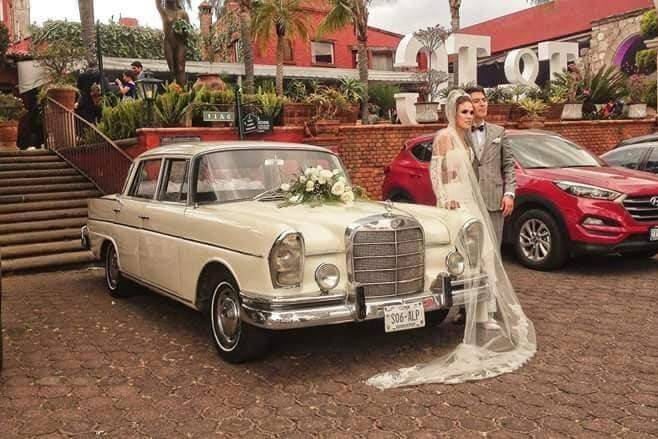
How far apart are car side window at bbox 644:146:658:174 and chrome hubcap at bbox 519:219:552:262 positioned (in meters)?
2.81

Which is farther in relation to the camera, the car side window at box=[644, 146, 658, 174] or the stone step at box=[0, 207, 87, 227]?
the stone step at box=[0, 207, 87, 227]

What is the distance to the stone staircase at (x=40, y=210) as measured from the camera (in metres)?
8.52

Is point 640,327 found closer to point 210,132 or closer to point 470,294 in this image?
point 470,294

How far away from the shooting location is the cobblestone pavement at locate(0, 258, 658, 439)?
340 centimetres

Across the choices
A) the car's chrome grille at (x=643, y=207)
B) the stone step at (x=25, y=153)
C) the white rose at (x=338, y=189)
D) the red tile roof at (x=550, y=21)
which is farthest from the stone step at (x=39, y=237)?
the red tile roof at (x=550, y=21)

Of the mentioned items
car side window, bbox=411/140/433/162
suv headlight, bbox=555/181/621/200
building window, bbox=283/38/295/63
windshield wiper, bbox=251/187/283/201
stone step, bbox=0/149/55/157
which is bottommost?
suv headlight, bbox=555/181/621/200

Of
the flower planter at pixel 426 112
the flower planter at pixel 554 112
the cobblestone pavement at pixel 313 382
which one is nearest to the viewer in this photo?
the cobblestone pavement at pixel 313 382

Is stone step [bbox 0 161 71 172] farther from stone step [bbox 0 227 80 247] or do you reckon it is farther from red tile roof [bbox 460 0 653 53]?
red tile roof [bbox 460 0 653 53]

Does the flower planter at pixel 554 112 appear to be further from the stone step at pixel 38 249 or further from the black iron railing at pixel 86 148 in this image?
the stone step at pixel 38 249

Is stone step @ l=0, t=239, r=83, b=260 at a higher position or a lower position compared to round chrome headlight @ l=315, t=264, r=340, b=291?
lower

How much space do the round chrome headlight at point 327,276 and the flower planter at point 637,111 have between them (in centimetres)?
1500

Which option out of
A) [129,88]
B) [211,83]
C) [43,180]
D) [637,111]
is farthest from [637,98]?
[43,180]

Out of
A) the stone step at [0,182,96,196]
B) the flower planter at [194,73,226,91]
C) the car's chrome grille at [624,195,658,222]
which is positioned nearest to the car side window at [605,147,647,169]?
the car's chrome grille at [624,195,658,222]

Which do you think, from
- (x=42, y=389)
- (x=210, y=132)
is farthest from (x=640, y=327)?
(x=210, y=132)
